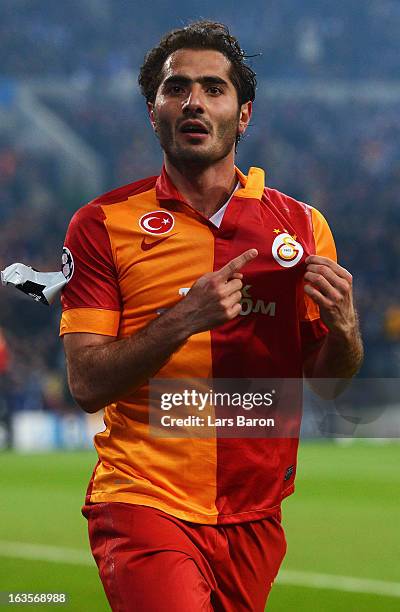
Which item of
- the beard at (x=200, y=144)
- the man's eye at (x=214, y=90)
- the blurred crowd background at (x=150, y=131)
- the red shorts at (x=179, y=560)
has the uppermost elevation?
the blurred crowd background at (x=150, y=131)

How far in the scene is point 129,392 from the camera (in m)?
2.93

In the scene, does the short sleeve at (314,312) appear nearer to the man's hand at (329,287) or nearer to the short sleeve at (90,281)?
the man's hand at (329,287)

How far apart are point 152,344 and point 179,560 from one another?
0.54 m

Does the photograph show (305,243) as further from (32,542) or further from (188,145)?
(32,542)

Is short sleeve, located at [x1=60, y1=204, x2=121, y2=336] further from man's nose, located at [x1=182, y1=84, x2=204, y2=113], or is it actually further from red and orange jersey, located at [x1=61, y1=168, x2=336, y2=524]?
man's nose, located at [x1=182, y1=84, x2=204, y2=113]

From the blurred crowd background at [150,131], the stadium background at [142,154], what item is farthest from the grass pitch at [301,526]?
the blurred crowd background at [150,131]

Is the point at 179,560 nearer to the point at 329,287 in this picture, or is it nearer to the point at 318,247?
the point at 329,287

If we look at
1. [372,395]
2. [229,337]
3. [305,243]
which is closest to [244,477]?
[229,337]

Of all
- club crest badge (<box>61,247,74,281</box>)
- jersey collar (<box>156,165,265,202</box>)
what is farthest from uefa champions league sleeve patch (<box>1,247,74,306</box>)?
jersey collar (<box>156,165,265,202</box>)

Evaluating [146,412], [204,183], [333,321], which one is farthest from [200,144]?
[146,412]

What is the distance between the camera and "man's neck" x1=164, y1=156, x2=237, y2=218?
10.5 ft

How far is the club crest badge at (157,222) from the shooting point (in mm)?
3141

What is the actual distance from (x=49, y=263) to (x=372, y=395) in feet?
27.2

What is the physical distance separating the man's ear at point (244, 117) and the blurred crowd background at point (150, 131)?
58.1 feet
